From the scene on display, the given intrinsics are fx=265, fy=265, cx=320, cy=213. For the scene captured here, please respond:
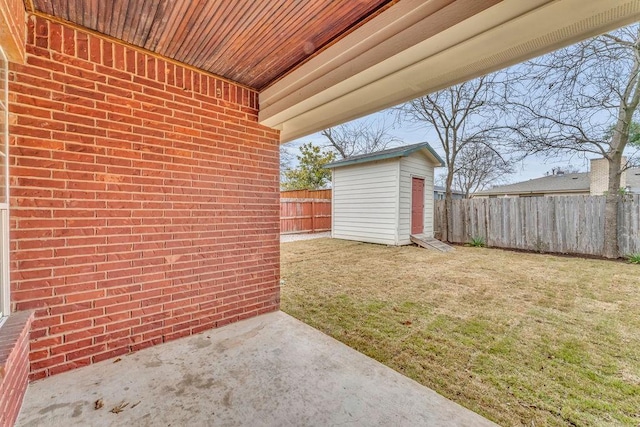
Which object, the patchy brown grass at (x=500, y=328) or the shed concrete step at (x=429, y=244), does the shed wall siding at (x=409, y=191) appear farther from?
the patchy brown grass at (x=500, y=328)

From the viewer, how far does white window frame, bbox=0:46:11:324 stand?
5.34 ft

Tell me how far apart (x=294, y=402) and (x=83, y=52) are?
290 cm

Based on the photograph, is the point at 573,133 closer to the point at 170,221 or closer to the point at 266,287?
the point at 266,287

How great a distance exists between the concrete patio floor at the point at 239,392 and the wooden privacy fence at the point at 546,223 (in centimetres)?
813

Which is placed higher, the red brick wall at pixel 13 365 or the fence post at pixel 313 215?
the fence post at pixel 313 215

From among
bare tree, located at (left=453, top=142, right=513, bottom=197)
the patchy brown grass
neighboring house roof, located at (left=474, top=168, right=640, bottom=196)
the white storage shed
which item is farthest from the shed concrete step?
neighboring house roof, located at (left=474, top=168, right=640, bottom=196)

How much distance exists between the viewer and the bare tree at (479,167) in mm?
12311

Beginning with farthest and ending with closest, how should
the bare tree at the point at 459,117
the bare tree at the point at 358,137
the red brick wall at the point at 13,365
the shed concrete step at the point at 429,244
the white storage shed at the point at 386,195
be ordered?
the bare tree at the point at 358,137 < the bare tree at the point at 459,117 < the white storage shed at the point at 386,195 < the shed concrete step at the point at 429,244 < the red brick wall at the point at 13,365

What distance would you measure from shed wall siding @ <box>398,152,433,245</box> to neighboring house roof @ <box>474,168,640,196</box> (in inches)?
547

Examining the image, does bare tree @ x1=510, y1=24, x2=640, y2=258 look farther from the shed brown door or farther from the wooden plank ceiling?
the wooden plank ceiling

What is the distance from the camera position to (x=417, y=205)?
9.27m

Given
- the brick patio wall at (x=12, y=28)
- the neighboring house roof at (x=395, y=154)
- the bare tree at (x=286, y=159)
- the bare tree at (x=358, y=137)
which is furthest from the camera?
the bare tree at (x=286, y=159)

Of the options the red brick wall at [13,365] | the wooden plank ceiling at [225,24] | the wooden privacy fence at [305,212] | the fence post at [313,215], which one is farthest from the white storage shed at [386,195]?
the red brick wall at [13,365]

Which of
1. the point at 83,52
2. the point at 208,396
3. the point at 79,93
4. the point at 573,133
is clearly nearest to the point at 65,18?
the point at 83,52
